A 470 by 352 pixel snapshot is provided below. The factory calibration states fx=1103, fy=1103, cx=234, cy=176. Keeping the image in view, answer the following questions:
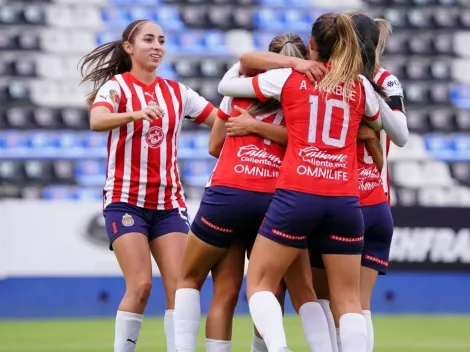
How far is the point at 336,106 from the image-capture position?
5.12m

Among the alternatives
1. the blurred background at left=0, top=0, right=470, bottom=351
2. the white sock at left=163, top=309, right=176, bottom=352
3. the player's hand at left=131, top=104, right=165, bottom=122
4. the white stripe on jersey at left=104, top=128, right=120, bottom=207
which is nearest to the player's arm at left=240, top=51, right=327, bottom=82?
the player's hand at left=131, top=104, right=165, bottom=122

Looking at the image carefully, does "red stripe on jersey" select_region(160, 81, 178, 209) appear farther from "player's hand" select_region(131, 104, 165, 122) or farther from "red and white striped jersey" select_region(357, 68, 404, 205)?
"red and white striped jersey" select_region(357, 68, 404, 205)

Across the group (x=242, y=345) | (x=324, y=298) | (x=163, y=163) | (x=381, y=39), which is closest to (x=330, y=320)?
(x=324, y=298)

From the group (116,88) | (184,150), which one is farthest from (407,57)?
(116,88)

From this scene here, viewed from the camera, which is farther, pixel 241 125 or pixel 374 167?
pixel 374 167

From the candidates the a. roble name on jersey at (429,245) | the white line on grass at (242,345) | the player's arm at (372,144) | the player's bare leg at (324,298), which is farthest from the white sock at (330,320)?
the a. roble name on jersey at (429,245)

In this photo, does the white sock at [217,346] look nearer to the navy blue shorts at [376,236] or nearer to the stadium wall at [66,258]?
the navy blue shorts at [376,236]

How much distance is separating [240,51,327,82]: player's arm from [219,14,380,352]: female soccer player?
4 centimetres

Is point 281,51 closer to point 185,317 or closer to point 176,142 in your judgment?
point 176,142

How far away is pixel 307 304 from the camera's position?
5527 mm

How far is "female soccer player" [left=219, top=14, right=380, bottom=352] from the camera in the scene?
5117mm

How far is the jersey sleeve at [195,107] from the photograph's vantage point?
21.5 feet

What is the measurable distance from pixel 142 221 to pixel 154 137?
0.48m

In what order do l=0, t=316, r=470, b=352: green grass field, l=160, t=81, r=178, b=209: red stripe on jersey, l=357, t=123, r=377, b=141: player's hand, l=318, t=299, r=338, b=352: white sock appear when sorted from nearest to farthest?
1. l=357, t=123, r=377, b=141: player's hand
2. l=318, t=299, r=338, b=352: white sock
3. l=160, t=81, r=178, b=209: red stripe on jersey
4. l=0, t=316, r=470, b=352: green grass field
